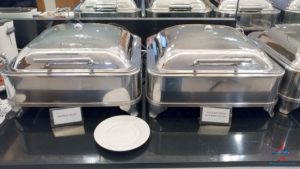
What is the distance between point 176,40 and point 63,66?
37 centimetres

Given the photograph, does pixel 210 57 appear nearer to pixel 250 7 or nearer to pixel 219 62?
pixel 219 62

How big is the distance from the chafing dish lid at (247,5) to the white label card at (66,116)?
0.88 m

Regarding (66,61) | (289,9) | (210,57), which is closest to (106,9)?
(66,61)

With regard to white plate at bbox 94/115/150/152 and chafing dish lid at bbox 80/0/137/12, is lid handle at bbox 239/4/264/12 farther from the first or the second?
white plate at bbox 94/115/150/152

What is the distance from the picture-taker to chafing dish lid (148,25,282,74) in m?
0.76

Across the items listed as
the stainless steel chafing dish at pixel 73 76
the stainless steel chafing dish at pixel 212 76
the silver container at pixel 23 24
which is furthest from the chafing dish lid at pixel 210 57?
the silver container at pixel 23 24

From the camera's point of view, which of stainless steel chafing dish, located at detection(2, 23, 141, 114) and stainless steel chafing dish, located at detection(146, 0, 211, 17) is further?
stainless steel chafing dish, located at detection(146, 0, 211, 17)

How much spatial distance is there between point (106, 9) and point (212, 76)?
698mm

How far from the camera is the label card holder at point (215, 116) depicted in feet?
2.63

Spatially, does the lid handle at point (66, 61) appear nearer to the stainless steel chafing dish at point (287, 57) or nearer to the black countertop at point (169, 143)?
the black countertop at point (169, 143)

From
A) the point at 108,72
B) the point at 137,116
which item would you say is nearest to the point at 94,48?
the point at 108,72

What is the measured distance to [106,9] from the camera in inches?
47.9

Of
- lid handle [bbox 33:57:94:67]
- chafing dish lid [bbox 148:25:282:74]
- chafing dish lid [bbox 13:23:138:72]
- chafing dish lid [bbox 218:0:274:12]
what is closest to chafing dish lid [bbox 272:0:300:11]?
chafing dish lid [bbox 218:0:274:12]

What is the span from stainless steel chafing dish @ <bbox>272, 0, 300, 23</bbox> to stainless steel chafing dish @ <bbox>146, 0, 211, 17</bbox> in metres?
0.44
